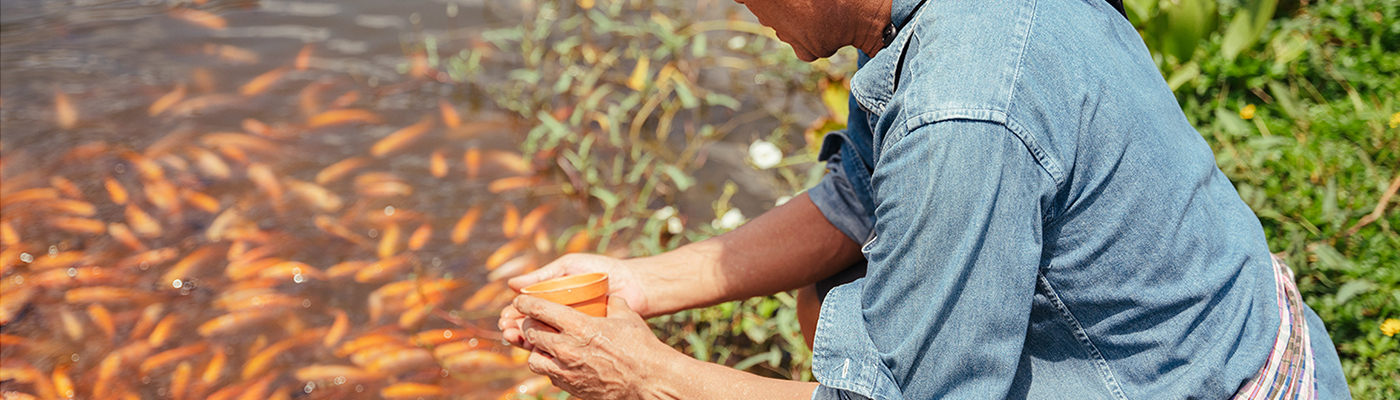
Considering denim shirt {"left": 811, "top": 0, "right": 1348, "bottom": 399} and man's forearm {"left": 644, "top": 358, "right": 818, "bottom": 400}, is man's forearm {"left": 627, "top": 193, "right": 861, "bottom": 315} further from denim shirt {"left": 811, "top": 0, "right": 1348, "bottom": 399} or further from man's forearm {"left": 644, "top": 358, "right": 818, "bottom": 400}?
denim shirt {"left": 811, "top": 0, "right": 1348, "bottom": 399}

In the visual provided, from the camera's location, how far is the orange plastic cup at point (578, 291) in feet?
5.40

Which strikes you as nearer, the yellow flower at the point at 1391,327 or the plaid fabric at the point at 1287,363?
the plaid fabric at the point at 1287,363

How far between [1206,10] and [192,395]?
3.14 m

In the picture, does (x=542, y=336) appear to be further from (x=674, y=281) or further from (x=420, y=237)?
(x=420, y=237)

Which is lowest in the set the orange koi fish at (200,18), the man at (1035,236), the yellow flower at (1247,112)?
the orange koi fish at (200,18)

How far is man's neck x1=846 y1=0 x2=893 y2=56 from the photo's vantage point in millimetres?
1265

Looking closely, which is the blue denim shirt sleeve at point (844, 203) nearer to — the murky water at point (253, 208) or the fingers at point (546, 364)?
the fingers at point (546, 364)

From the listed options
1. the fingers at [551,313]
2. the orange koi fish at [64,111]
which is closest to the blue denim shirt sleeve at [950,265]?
the fingers at [551,313]

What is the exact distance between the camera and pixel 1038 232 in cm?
105

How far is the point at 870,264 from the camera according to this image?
47.6 inches

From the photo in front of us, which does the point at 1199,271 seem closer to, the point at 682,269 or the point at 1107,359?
the point at 1107,359

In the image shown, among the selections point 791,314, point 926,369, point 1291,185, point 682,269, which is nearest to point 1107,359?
point 926,369

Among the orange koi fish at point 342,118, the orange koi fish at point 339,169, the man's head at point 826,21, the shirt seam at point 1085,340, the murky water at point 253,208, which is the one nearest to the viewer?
the shirt seam at point 1085,340

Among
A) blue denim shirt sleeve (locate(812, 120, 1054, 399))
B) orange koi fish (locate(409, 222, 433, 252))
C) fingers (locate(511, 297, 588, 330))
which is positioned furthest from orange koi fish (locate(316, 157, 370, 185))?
blue denim shirt sleeve (locate(812, 120, 1054, 399))
